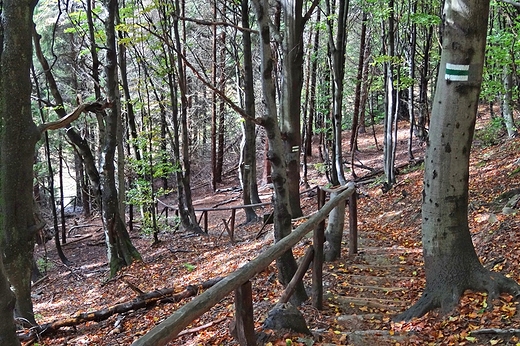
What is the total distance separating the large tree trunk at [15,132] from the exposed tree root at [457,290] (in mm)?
5159

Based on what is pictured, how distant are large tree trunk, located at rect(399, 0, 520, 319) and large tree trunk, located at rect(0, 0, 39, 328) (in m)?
5.16

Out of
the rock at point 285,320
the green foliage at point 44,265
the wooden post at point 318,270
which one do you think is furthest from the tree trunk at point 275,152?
the green foliage at point 44,265

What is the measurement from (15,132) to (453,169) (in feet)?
17.9

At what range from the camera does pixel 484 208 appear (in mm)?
7793

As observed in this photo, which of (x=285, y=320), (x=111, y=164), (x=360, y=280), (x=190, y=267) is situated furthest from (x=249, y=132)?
(x=285, y=320)

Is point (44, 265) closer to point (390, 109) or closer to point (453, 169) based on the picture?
point (390, 109)

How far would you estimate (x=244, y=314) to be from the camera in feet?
11.0

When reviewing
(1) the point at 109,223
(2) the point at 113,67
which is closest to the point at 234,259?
(1) the point at 109,223

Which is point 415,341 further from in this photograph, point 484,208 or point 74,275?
point 74,275

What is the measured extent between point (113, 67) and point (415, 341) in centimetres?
929

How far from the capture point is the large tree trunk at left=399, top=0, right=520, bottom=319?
13.4 feet

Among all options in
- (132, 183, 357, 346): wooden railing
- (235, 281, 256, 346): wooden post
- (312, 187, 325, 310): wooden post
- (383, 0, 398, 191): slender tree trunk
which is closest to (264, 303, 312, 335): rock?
(132, 183, 357, 346): wooden railing

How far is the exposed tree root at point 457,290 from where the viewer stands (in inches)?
162

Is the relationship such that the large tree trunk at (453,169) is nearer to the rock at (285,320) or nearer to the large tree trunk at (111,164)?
the rock at (285,320)
